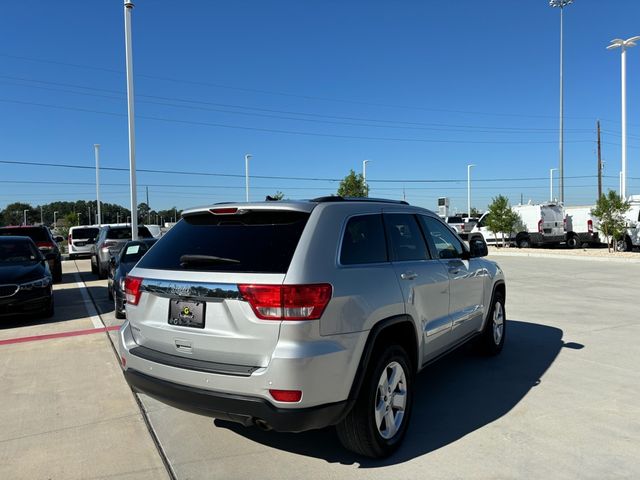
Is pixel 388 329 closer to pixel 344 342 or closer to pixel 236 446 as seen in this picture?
pixel 344 342

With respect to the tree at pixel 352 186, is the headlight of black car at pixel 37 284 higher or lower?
lower

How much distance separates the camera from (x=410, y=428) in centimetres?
396

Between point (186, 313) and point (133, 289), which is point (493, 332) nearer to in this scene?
point (186, 313)

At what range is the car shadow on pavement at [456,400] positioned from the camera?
3639 millimetres

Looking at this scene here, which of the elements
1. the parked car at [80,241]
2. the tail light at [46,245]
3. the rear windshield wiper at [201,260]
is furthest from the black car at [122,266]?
the parked car at [80,241]

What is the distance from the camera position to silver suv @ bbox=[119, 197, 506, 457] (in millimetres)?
2906

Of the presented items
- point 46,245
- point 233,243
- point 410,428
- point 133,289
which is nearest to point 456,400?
point 410,428

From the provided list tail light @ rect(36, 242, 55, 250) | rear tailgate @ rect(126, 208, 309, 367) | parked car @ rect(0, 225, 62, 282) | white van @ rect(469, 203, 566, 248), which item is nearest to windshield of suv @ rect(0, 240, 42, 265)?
parked car @ rect(0, 225, 62, 282)

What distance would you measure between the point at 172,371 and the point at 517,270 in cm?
1492

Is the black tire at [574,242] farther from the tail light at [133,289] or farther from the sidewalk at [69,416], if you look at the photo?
the tail light at [133,289]

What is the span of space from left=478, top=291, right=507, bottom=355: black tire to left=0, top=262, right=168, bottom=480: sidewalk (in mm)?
3766

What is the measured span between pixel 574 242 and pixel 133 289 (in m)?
27.2

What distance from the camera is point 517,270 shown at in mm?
16234

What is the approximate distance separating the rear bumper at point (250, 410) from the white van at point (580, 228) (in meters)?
26.1
